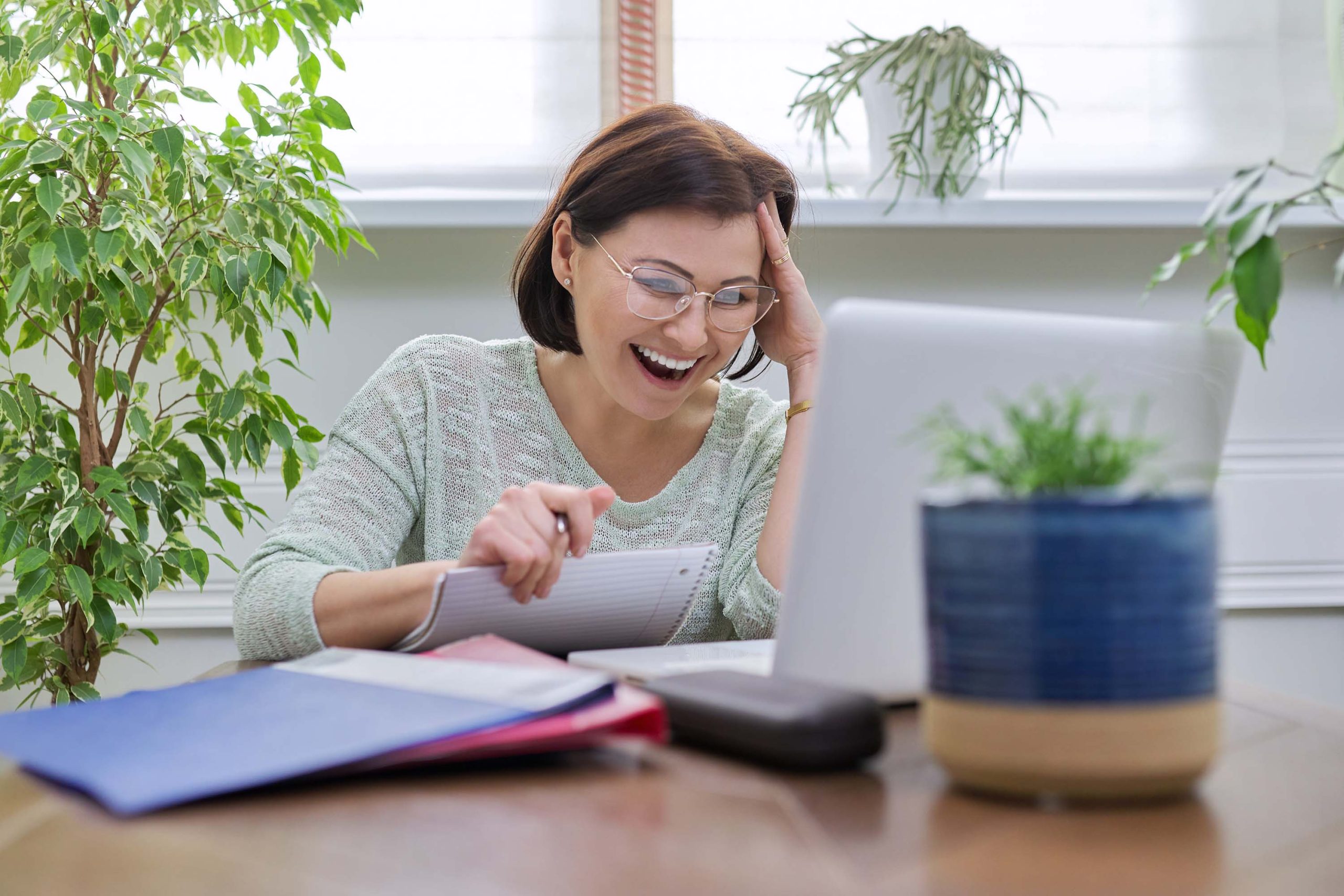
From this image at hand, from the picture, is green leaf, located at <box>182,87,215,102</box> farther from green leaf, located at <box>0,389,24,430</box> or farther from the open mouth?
the open mouth

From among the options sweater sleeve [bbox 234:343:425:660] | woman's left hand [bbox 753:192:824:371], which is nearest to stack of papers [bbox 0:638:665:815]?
sweater sleeve [bbox 234:343:425:660]

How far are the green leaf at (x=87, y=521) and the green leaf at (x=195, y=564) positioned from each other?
0.12 m

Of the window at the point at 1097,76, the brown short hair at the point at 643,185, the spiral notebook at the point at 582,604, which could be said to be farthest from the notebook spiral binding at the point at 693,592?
the window at the point at 1097,76

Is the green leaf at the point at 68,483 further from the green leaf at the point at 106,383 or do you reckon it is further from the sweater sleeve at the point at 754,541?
the sweater sleeve at the point at 754,541

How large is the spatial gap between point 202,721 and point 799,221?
1.47 metres

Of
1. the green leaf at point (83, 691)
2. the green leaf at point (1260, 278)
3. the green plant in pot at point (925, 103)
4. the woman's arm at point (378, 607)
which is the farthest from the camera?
the green plant in pot at point (925, 103)

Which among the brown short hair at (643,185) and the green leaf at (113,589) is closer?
the brown short hair at (643,185)

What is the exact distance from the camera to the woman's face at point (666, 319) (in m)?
1.24

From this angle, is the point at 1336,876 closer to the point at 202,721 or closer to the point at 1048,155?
the point at 202,721

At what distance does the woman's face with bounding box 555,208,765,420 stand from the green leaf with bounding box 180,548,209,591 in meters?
Result: 0.61

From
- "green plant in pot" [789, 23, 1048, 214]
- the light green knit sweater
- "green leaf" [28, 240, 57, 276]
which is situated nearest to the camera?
the light green knit sweater

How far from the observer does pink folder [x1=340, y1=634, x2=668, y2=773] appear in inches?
19.2

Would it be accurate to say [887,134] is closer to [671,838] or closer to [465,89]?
[465,89]

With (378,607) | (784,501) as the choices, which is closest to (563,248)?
(784,501)
